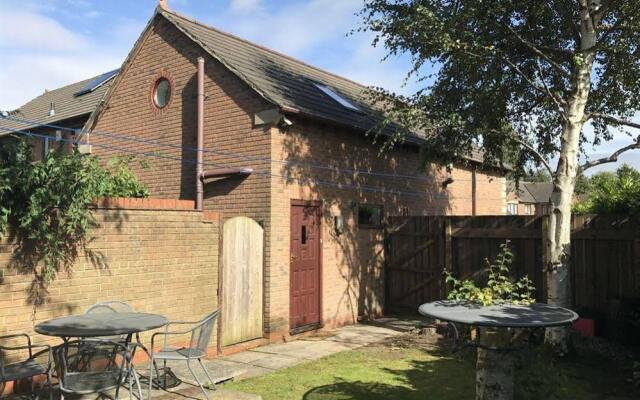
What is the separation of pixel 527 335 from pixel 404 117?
4.81 meters

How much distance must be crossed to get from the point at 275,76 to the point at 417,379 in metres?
7.05

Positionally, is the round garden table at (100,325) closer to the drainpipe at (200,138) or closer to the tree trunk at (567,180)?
the drainpipe at (200,138)

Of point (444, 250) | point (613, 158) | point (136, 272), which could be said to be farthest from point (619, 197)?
point (136, 272)

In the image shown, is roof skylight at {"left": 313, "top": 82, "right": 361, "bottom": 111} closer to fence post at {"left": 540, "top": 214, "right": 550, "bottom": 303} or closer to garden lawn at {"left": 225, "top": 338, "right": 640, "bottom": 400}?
fence post at {"left": 540, "top": 214, "right": 550, "bottom": 303}

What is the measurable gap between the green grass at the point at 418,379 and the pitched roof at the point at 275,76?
452 cm

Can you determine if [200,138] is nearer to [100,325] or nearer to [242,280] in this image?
[242,280]

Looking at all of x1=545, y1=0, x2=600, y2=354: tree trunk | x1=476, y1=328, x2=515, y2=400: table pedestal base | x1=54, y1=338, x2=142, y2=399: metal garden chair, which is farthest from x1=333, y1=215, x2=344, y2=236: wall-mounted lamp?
x1=54, y1=338, x2=142, y2=399: metal garden chair

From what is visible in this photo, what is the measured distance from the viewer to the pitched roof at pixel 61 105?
54.3ft

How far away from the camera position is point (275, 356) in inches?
326

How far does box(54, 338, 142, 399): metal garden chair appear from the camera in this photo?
4.48 metres

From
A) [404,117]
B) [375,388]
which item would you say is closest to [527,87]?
[404,117]

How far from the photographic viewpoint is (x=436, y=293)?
11445 millimetres

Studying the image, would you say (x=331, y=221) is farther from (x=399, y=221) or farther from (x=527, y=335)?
(x=527, y=335)

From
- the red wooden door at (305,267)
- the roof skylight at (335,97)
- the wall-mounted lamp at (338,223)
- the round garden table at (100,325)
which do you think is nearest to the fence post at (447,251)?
the wall-mounted lamp at (338,223)
